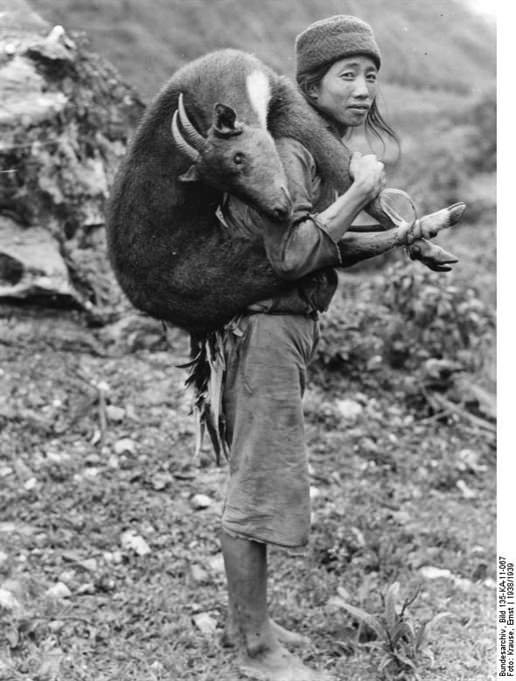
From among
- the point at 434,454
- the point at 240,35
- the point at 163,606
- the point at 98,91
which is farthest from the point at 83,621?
the point at 240,35

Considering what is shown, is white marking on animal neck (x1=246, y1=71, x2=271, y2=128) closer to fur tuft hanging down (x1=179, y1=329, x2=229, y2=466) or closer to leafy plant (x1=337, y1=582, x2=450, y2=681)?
fur tuft hanging down (x1=179, y1=329, x2=229, y2=466)

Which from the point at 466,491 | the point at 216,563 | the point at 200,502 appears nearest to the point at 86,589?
the point at 216,563

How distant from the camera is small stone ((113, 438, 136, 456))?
4.65 m

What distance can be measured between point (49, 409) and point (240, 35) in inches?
176

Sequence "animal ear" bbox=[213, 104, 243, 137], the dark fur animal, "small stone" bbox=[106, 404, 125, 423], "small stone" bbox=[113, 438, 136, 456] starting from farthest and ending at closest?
"small stone" bbox=[106, 404, 125, 423]
"small stone" bbox=[113, 438, 136, 456]
the dark fur animal
"animal ear" bbox=[213, 104, 243, 137]

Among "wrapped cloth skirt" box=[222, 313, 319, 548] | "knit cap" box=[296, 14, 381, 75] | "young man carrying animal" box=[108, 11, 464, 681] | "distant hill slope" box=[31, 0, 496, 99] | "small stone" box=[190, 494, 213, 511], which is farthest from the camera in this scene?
"distant hill slope" box=[31, 0, 496, 99]

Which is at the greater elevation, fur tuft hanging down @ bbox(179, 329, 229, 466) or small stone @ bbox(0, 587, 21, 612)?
fur tuft hanging down @ bbox(179, 329, 229, 466)

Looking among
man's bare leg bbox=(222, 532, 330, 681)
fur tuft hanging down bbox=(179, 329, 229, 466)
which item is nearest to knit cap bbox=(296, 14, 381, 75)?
fur tuft hanging down bbox=(179, 329, 229, 466)

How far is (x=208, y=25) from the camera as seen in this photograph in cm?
757

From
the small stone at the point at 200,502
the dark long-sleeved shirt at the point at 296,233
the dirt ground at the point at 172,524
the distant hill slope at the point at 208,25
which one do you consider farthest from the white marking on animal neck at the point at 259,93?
the distant hill slope at the point at 208,25

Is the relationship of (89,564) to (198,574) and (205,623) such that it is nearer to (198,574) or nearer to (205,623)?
(198,574)

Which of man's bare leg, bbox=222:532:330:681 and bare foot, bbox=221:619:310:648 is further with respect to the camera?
bare foot, bbox=221:619:310:648

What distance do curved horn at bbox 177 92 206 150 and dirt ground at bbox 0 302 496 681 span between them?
6.38 ft

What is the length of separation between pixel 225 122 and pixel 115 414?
8.89 ft
